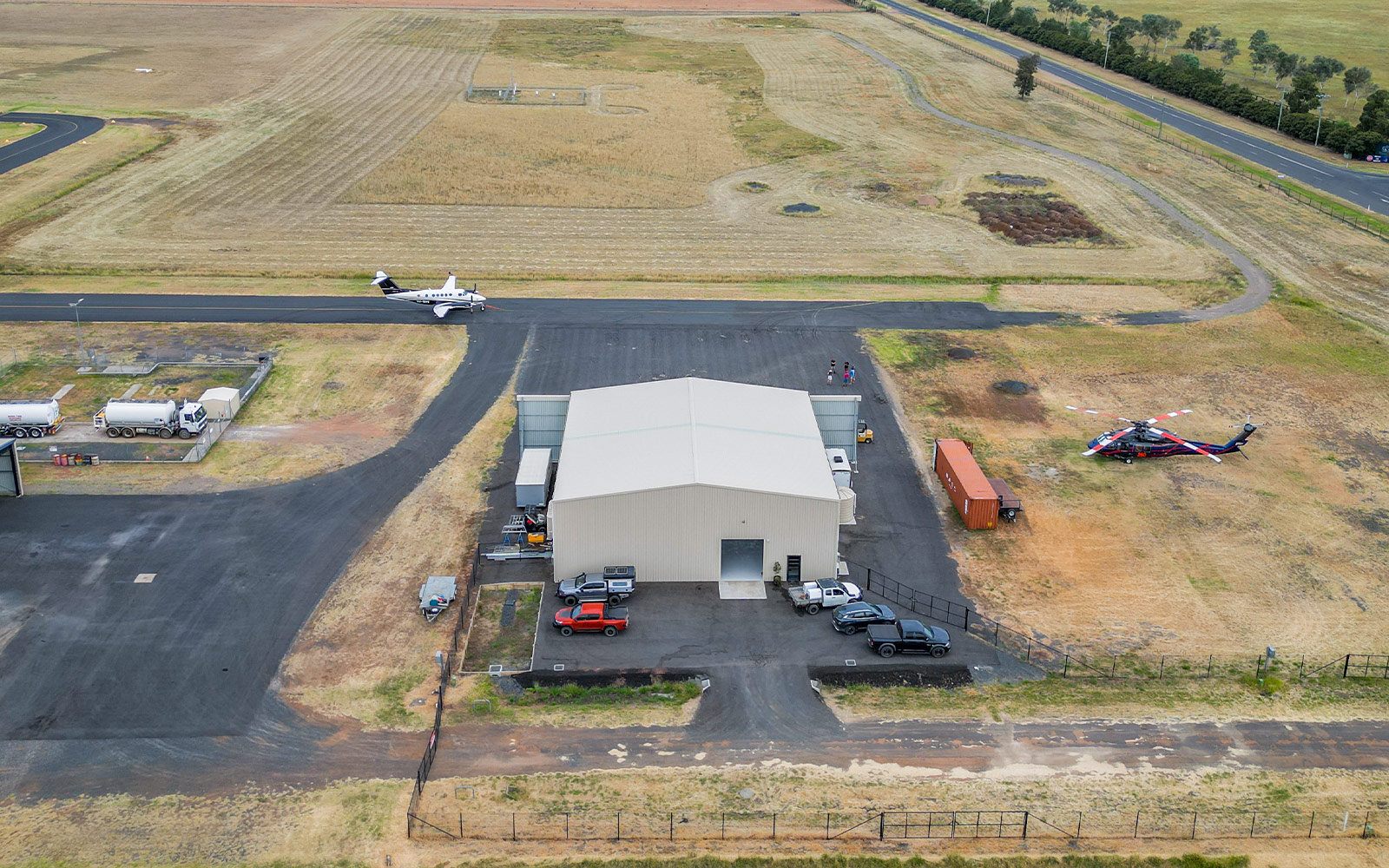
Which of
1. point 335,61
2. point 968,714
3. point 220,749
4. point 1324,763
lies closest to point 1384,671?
point 1324,763

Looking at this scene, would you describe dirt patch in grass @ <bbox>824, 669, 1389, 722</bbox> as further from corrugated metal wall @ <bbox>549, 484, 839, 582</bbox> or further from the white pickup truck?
corrugated metal wall @ <bbox>549, 484, 839, 582</bbox>

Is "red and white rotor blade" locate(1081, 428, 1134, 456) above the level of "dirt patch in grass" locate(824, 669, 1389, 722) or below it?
above

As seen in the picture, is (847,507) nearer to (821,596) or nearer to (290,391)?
(821,596)

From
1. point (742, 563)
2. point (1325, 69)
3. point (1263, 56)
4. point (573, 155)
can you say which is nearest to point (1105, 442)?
point (742, 563)

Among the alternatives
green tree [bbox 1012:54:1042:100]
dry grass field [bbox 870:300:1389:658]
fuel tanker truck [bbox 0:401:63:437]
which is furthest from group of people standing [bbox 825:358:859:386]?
green tree [bbox 1012:54:1042:100]

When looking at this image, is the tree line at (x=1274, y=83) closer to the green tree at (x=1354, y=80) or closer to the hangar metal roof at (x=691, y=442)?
the green tree at (x=1354, y=80)

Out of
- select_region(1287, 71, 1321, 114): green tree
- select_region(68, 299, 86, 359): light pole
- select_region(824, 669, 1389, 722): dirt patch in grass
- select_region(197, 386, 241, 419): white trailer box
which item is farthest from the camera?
select_region(1287, 71, 1321, 114): green tree

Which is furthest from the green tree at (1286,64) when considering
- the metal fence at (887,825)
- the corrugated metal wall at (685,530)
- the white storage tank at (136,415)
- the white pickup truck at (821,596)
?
the white storage tank at (136,415)
